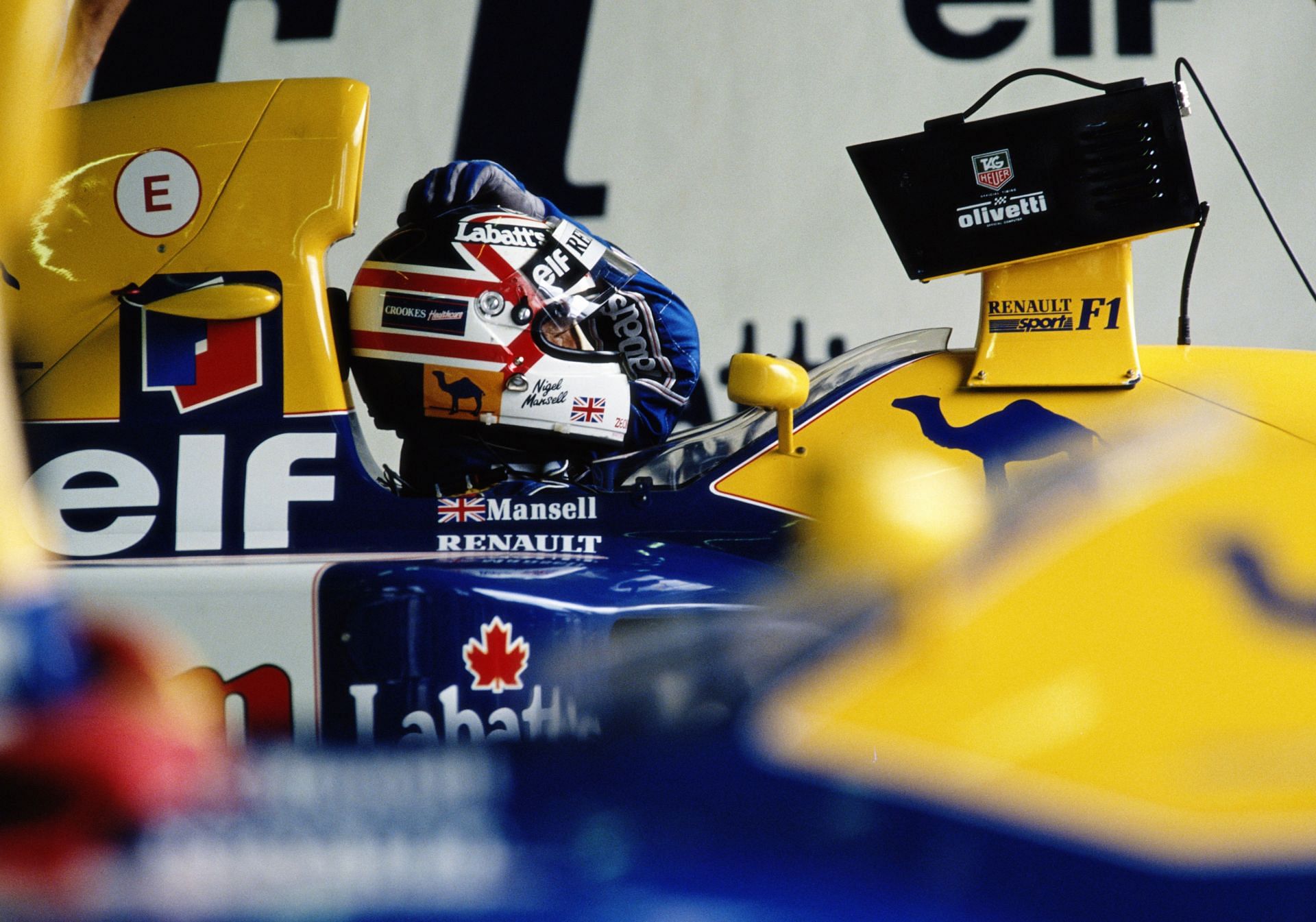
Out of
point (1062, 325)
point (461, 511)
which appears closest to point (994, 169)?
point (1062, 325)

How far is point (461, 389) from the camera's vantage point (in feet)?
4.67

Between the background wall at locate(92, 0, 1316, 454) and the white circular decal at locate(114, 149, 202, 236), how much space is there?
204cm

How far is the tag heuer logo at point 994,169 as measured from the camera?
4.44 ft

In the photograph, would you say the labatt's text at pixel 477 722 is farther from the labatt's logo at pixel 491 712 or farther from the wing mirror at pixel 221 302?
the wing mirror at pixel 221 302

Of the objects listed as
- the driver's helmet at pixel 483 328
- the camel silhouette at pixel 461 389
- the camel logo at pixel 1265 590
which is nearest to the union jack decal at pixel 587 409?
the driver's helmet at pixel 483 328

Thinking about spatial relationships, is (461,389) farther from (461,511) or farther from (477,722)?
(477,722)

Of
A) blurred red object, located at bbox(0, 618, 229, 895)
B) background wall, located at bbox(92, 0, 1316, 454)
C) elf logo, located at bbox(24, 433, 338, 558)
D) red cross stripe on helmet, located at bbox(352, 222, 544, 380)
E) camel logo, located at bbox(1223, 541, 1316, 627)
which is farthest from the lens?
background wall, located at bbox(92, 0, 1316, 454)

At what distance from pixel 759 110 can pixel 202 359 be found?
7.90 feet

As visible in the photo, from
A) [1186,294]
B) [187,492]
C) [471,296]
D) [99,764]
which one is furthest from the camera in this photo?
[1186,294]

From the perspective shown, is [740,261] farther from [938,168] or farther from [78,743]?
[78,743]

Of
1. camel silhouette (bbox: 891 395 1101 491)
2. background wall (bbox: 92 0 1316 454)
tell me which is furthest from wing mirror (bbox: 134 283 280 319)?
background wall (bbox: 92 0 1316 454)

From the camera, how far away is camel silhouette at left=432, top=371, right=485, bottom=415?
4.66ft

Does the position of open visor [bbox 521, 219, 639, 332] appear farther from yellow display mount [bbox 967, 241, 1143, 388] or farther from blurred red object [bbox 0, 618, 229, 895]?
blurred red object [bbox 0, 618, 229, 895]

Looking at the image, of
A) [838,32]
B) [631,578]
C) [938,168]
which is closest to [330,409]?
[631,578]
